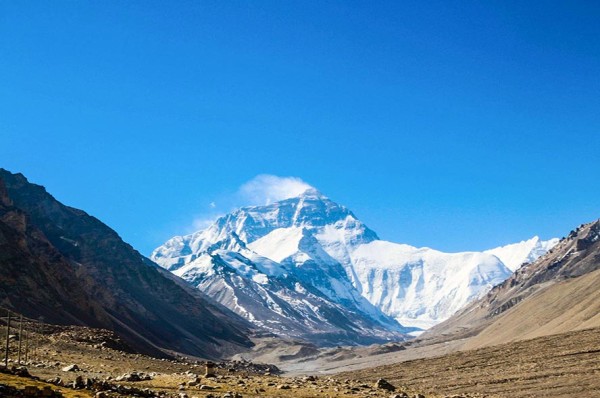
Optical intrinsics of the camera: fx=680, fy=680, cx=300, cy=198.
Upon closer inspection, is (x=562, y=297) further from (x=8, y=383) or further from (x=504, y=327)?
(x=8, y=383)

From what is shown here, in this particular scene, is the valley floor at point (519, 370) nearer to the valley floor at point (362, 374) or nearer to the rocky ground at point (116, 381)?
the valley floor at point (362, 374)

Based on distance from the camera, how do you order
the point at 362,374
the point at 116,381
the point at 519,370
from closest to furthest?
the point at 116,381
the point at 519,370
the point at 362,374

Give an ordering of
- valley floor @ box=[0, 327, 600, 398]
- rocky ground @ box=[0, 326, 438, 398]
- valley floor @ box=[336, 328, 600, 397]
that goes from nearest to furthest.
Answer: rocky ground @ box=[0, 326, 438, 398], valley floor @ box=[0, 327, 600, 398], valley floor @ box=[336, 328, 600, 397]

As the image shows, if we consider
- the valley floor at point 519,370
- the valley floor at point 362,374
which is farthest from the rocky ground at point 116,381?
the valley floor at point 519,370

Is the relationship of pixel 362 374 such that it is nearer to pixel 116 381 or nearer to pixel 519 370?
pixel 519 370

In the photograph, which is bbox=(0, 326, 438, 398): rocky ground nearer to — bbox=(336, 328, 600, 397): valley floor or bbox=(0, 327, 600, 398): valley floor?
bbox=(0, 327, 600, 398): valley floor

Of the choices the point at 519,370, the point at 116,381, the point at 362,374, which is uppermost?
the point at 116,381

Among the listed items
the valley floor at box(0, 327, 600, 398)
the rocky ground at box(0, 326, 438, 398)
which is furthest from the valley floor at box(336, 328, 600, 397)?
the rocky ground at box(0, 326, 438, 398)

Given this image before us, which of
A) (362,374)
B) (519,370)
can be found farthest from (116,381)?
(362,374)

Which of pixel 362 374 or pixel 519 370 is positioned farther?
pixel 362 374

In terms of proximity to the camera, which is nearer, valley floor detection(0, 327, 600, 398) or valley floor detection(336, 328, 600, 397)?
valley floor detection(0, 327, 600, 398)

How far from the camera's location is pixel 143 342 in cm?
19388

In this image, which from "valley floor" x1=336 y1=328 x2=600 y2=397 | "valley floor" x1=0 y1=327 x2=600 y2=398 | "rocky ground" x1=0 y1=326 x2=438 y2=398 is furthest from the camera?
"valley floor" x1=336 y1=328 x2=600 y2=397

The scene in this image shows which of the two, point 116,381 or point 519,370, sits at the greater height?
point 116,381
